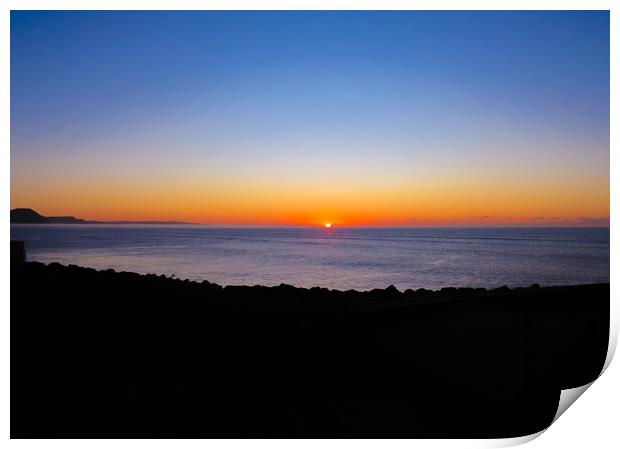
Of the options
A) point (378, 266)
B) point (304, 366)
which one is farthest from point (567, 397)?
point (378, 266)

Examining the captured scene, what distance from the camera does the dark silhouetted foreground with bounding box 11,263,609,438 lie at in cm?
213

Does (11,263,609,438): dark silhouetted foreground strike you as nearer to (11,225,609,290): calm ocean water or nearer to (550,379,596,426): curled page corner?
(550,379,596,426): curled page corner

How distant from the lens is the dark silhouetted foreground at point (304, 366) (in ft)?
6.98

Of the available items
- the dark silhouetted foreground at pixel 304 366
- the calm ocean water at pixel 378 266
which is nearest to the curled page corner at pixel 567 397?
the dark silhouetted foreground at pixel 304 366

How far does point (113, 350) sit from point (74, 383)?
325 mm

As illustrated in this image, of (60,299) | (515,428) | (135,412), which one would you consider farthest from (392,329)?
(60,299)

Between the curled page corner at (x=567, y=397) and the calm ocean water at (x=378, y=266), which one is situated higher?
the curled page corner at (x=567, y=397)

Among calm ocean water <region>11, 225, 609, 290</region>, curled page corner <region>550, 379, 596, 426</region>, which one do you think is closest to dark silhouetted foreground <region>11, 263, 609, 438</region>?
curled page corner <region>550, 379, 596, 426</region>

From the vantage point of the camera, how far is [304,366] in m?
2.47

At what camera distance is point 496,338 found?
9.25 ft

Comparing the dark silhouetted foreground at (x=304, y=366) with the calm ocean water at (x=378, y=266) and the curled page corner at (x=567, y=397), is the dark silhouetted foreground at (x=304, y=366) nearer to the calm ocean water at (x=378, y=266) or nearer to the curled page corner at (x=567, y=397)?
the curled page corner at (x=567, y=397)

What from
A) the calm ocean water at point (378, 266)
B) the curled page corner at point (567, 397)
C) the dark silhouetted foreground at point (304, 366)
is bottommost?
the calm ocean water at point (378, 266)

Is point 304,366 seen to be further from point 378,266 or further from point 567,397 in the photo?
point 378,266
